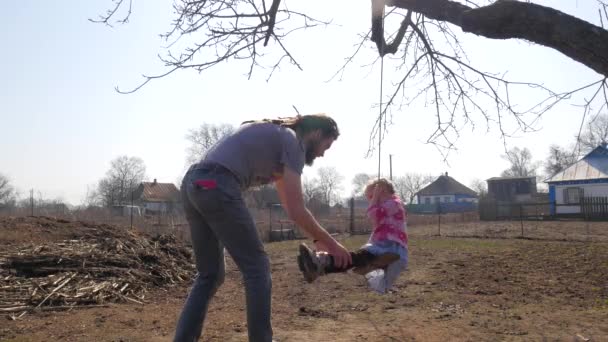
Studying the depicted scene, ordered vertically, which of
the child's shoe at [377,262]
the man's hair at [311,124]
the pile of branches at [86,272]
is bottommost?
the pile of branches at [86,272]

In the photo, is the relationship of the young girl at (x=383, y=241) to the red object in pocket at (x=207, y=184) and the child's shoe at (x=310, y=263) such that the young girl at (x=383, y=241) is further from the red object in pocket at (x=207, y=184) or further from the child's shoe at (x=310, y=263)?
the red object in pocket at (x=207, y=184)

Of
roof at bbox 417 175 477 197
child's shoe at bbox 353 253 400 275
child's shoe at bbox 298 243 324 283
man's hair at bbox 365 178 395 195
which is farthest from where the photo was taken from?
roof at bbox 417 175 477 197

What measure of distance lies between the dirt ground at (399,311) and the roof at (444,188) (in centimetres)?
6223

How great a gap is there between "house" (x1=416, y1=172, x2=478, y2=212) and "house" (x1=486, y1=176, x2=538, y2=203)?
61.8 ft

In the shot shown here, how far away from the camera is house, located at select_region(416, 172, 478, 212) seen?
69.2 m

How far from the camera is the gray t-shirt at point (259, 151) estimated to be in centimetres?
276

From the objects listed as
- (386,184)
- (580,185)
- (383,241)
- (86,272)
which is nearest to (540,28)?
(386,184)

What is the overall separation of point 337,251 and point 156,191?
186 ft

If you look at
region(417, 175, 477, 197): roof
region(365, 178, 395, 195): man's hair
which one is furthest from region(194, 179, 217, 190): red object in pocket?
region(417, 175, 477, 197): roof

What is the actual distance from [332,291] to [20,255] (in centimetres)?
459

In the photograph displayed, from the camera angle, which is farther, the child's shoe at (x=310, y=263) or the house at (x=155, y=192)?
the house at (x=155, y=192)

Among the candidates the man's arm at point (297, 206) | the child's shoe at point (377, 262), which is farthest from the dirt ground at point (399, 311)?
the man's arm at point (297, 206)

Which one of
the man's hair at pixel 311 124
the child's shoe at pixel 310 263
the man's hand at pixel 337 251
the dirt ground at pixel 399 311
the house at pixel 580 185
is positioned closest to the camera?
the man's hand at pixel 337 251

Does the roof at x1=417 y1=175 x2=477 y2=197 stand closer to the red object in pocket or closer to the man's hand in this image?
the man's hand
